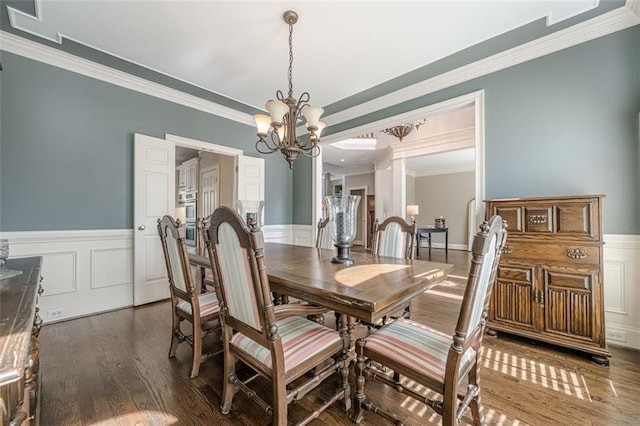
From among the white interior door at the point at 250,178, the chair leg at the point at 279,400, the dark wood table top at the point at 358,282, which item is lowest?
the chair leg at the point at 279,400

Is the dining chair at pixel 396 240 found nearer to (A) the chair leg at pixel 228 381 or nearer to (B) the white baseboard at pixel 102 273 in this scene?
(A) the chair leg at pixel 228 381

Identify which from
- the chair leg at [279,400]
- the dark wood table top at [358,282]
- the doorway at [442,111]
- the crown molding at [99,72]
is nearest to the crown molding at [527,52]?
the doorway at [442,111]

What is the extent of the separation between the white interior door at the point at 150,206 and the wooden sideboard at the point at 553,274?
3656mm

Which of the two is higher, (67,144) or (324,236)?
(67,144)

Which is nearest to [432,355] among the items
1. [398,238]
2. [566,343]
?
[398,238]

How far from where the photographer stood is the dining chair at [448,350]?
1.03 metres

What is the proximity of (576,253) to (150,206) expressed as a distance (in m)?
4.24

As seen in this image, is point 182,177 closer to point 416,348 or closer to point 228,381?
point 228,381

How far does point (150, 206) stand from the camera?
325 cm

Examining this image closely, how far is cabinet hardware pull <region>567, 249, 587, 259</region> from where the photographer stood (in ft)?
6.51

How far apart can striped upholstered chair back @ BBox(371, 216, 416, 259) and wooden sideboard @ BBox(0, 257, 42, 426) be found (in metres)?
2.07

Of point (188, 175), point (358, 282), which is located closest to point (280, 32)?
point (358, 282)

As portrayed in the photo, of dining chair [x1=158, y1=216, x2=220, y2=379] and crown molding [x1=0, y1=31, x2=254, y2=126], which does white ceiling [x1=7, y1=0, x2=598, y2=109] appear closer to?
crown molding [x1=0, y1=31, x2=254, y2=126]

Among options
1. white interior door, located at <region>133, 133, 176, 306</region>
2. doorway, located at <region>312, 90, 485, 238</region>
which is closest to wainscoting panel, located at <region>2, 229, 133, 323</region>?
white interior door, located at <region>133, 133, 176, 306</region>
